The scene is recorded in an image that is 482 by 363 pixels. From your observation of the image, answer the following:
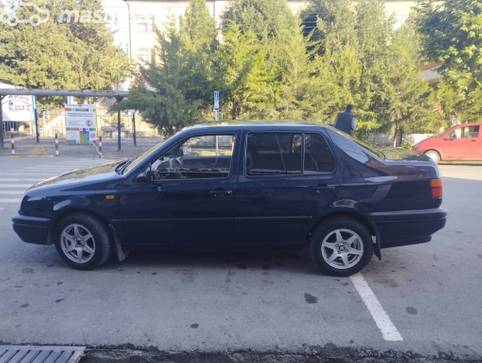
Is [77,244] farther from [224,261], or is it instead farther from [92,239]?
[224,261]

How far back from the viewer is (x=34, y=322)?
3.48 meters

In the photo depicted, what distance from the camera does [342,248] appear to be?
4.38m

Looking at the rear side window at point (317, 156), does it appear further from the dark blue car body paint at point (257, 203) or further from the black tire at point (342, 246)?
the black tire at point (342, 246)

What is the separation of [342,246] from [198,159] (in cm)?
186

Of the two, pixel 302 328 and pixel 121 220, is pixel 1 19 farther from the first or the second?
pixel 302 328

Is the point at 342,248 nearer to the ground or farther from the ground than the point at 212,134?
nearer to the ground

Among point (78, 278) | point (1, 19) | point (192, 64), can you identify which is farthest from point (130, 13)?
point (78, 278)

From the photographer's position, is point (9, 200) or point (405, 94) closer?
point (9, 200)

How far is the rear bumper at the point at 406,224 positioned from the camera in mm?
4312

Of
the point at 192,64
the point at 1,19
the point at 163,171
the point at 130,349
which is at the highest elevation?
the point at 1,19

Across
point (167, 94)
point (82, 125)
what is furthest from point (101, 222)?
point (82, 125)

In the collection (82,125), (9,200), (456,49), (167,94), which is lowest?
(9,200)

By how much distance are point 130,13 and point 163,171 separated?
40551mm

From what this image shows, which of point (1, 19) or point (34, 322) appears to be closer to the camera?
point (34, 322)
